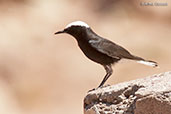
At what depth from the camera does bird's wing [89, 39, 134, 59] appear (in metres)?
6.02

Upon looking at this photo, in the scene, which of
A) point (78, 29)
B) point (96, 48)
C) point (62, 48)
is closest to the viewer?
point (96, 48)

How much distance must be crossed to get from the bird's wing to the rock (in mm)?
1298

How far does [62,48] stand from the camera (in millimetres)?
16281

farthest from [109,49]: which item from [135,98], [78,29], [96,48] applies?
[135,98]

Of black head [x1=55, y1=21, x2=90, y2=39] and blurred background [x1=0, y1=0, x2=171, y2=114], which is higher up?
black head [x1=55, y1=21, x2=90, y2=39]

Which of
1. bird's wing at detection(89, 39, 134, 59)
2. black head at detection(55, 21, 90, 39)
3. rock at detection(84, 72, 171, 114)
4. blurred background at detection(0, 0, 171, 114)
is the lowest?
blurred background at detection(0, 0, 171, 114)

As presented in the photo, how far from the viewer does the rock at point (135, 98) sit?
13.2ft

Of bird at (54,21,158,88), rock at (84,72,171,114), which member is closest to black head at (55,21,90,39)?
bird at (54,21,158,88)

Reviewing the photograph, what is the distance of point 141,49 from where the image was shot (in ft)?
52.1

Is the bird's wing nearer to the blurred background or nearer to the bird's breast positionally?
the bird's breast

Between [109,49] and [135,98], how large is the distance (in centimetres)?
192

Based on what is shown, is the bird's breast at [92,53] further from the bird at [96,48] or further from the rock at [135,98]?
the rock at [135,98]

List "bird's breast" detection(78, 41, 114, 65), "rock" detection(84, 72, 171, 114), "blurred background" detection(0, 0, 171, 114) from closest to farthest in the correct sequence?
"rock" detection(84, 72, 171, 114) < "bird's breast" detection(78, 41, 114, 65) < "blurred background" detection(0, 0, 171, 114)

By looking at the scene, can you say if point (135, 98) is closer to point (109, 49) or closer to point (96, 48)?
point (96, 48)
